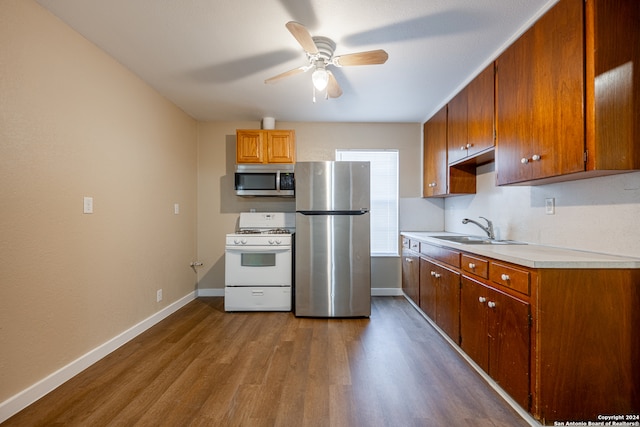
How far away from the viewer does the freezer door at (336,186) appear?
10.3 ft

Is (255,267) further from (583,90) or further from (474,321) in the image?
(583,90)

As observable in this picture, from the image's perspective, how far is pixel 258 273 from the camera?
329cm

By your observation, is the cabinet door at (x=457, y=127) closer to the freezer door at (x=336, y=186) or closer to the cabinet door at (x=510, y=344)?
the freezer door at (x=336, y=186)

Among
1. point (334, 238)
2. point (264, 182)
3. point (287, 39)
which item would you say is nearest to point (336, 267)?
point (334, 238)

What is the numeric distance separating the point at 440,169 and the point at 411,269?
1.22 metres

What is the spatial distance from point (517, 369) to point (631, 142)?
131 cm

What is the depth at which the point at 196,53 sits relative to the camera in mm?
2289

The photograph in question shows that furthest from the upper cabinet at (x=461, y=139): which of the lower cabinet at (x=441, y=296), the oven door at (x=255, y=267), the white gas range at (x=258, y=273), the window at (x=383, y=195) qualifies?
the oven door at (x=255, y=267)

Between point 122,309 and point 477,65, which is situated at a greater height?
point 477,65

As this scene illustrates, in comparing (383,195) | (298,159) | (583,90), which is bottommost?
Answer: (383,195)

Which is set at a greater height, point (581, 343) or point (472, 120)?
point (472, 120)

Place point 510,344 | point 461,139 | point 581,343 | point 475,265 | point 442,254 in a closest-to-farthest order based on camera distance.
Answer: point 581,343 → point 510,344 → point 475,265 → point 442,254 → point 461,139

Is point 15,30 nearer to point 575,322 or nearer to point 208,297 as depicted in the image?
point 208,297

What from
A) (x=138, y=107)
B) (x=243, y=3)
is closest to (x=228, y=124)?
(x=138, y=107)
